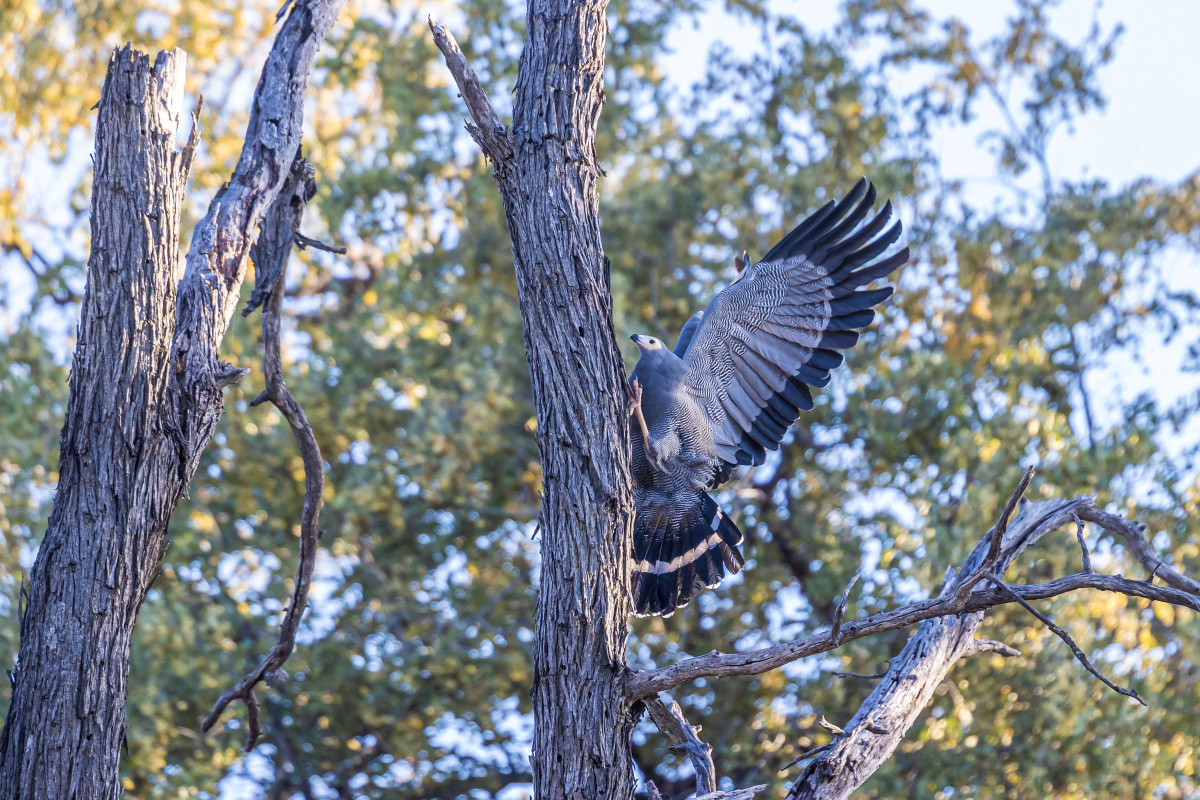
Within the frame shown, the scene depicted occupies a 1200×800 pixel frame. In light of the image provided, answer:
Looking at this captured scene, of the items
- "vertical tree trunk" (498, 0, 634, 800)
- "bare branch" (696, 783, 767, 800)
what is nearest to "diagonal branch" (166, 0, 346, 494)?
"vertical tree trunk" (498, 0, 634, 800)

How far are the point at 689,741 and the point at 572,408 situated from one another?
92 centimetres

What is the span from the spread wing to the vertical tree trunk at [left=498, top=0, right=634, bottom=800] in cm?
115

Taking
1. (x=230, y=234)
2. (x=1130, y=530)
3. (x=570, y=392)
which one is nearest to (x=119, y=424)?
(x=230, y=234)

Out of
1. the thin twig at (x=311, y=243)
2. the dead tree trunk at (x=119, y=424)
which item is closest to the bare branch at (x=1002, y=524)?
the dead tree trunk at (x=119, y=424)

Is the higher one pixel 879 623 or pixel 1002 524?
pixel 1002 524

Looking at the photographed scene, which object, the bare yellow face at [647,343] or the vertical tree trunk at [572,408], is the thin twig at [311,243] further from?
the bare yellow face at [647,343]

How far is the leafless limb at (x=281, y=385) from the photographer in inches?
137

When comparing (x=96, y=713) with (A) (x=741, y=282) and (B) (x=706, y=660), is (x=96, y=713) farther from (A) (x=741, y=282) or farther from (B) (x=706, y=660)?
(A) (x=741, y=282)

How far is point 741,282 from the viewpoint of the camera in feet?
13.4

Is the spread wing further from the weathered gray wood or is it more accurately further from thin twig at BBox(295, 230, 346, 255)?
thin twig at BBox(295, 230, 346, 255)

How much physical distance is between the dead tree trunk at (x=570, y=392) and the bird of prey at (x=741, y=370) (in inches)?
39.0

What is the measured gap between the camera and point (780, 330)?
4.12 metres

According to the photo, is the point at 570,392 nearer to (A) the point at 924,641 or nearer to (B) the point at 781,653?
(B) the point at 781,653

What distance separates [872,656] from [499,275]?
3.39 meters
